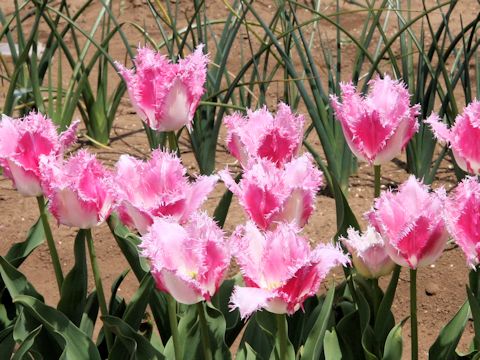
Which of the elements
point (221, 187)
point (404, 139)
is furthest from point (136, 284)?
point (404, 139)

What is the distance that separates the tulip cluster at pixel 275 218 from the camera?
129 centimetres

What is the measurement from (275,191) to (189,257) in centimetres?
19

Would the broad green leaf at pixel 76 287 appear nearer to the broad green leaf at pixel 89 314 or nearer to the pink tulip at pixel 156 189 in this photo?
the broad green leaf at pixel 89 314

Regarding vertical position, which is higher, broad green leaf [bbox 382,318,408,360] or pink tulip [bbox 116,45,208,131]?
pink tulip [bbox 116,45,208,131]

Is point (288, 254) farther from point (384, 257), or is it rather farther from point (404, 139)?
point (404, 139)

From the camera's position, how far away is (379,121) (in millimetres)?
1670

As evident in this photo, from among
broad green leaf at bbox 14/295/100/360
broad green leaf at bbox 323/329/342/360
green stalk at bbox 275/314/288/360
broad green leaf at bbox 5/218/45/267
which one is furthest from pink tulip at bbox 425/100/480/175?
broad green leaf at bbox 5/218/45/267

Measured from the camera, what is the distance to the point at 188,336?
1715 mm

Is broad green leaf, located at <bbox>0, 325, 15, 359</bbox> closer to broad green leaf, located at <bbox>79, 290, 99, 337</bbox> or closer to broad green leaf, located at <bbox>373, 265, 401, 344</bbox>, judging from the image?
broad green leaf, located at <bbox>79, 290, 99, 337</bbox>

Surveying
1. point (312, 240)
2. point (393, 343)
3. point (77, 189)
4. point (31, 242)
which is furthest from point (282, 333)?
point (312, 240)

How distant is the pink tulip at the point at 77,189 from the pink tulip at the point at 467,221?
509 millimetres

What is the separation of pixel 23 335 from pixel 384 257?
655mm

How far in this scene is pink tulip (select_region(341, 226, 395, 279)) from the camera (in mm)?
1535

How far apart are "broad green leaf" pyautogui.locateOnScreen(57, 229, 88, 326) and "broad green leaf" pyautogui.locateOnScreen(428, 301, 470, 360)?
24.7 inches
